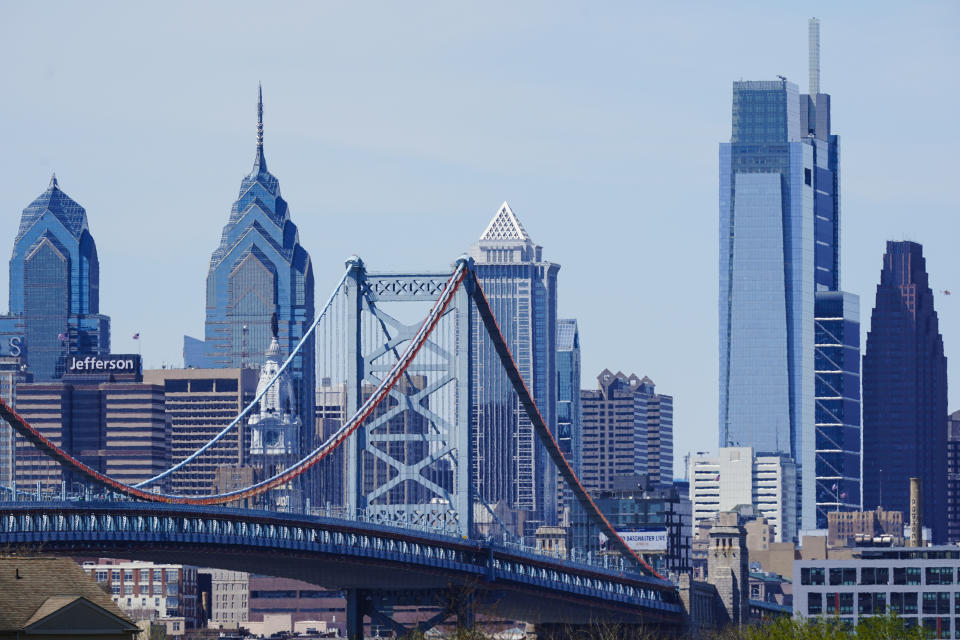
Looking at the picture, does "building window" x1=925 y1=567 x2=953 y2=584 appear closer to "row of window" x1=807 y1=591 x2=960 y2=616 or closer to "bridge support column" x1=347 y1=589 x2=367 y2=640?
"row of window" x1=807 y1=591 x2=960 y2=616

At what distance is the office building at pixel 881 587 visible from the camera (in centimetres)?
18200

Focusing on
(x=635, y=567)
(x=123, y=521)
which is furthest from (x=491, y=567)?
(x=635, y=567)

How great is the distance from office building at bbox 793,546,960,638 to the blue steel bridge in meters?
22.7

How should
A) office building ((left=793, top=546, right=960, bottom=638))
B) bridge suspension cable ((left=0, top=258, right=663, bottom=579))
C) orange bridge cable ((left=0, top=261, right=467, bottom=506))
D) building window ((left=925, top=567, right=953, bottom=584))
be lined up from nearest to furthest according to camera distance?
bridge suspension cable ((left=0, top=258, right=663, bottom=579)) < orange bridge cable ((left=0, top=261, right=467, bottom=506)) < office building ((left=793, top=546, right=960, bottom=638)) < building window ((left=925, top=567, right=953, bottom=584))

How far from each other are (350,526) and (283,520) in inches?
162

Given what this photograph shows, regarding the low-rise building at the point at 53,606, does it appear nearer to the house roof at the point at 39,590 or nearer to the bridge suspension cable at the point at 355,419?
the house roof at the point at 39,590

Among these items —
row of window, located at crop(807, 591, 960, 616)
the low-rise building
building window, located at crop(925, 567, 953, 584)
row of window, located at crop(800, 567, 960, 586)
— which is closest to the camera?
the low-rise building

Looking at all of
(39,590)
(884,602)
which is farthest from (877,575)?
(39,590)

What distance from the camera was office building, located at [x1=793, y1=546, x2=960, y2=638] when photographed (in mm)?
182000

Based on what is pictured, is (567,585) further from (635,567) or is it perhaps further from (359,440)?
(635,567)

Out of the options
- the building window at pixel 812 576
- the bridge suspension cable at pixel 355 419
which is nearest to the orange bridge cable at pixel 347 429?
the bridge suspension cable at pixel 355 419

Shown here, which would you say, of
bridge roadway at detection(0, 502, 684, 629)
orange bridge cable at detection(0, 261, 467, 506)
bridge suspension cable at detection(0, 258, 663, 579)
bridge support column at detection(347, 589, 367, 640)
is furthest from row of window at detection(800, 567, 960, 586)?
bridge support column at detection(347, 589, 367, 640)

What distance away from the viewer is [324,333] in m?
149

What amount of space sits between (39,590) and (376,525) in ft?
250
